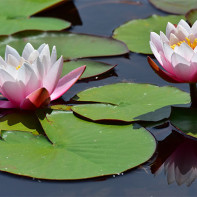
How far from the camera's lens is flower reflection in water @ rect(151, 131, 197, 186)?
1745 mm

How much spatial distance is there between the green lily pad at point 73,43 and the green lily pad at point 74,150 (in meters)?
0.70

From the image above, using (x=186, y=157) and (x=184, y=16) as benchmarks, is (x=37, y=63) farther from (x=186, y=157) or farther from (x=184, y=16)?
(x=184, y=16)

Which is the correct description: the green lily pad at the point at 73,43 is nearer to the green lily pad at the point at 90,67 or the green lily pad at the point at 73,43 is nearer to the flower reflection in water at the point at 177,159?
the green lily pad at the point at 90,67

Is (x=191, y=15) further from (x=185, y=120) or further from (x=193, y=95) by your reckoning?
(x=185, y=120)

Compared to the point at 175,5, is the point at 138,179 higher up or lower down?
lower down

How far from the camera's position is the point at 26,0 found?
3.29 m

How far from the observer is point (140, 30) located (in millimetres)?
2896

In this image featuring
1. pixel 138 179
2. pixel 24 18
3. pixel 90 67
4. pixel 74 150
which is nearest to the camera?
pixel 138 179

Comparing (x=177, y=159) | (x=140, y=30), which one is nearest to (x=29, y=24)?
(x=140, y=30)

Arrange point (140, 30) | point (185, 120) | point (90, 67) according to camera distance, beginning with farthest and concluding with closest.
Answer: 1. point (140, 30)
2. point (90, 67)
3. point (185, 120)

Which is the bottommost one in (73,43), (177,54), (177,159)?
(177,159)

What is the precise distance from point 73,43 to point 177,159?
1.13 m

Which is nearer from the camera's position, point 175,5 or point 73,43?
point 73,43

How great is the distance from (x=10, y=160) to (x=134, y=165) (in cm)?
48
